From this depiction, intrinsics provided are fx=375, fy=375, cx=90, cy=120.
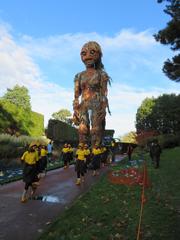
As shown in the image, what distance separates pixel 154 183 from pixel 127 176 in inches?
93.7

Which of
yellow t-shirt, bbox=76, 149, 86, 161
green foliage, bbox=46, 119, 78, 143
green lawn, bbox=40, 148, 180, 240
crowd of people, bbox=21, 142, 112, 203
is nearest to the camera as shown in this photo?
green lawn, bbox=40, 148, 180, 240

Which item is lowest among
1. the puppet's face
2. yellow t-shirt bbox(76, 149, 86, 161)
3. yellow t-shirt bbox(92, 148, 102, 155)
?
yellow t-shirt bbox(76, 149, 86, 161)

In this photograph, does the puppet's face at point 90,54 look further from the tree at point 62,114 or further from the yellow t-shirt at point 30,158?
the tree at point 62,114

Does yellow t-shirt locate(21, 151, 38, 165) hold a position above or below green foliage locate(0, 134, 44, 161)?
below

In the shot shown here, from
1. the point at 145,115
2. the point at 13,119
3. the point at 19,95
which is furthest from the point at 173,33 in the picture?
the point at 19,95

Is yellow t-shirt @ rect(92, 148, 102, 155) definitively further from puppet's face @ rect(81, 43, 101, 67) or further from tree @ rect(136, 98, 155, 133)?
tree @ rect(136, 98, 155, 133)

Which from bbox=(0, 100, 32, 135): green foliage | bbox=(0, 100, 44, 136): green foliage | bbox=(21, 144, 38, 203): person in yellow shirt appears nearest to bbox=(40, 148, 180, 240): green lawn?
bbox=(21, 144, 38, 203): person in yellow shirt

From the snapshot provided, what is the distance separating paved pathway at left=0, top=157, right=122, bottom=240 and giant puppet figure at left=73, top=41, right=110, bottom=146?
4797mm

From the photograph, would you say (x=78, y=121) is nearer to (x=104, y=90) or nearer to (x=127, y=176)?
(x=104, y=90)

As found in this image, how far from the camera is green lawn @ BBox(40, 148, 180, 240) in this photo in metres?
7.60

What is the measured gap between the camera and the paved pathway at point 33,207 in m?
7.86

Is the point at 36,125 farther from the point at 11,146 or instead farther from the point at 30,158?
the point at 30,158

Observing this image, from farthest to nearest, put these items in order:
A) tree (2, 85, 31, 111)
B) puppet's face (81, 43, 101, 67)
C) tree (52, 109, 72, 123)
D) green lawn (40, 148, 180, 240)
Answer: tree (52, 109, 72, 123)
tree (2, 85, 31, 111)
puppet's face (81, 43, 101, 67)
green lawn (40, 148, 180, 240)

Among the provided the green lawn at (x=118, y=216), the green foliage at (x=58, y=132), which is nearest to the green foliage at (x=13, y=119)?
the green foliage at (x=58, y=132)
